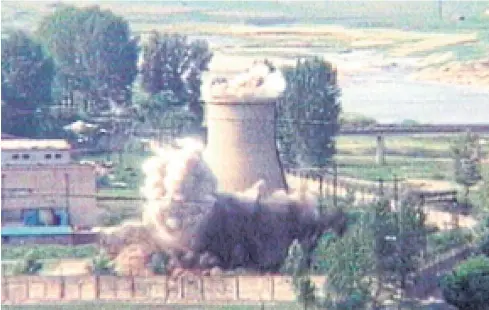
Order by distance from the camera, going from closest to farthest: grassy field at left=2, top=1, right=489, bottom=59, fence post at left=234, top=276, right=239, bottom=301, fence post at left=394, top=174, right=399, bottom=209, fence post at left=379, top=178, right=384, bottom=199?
1. fence post at left=234, top=276, right=239, bottom=301
2. fence post at left=394, top=174, right=399, bottom=209
3. fence post at left=379, top=178, right=384, bottom=199
4. grassy field at left=2, top=1, right=489, bottom=59

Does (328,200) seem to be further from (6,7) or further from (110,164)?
(6,7)

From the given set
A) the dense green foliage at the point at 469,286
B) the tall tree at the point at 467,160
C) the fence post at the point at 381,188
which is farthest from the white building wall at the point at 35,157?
the dense green foliage at the point at 469,286

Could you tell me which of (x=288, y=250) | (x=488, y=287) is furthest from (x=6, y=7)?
(x=488, y=287)

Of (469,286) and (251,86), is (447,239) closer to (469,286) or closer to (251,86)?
(469,286)

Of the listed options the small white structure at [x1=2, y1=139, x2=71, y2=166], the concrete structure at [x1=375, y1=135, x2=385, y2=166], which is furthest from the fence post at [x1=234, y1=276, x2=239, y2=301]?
the concrete structure at [x1=375, y1=135, x2=385, y2=166]

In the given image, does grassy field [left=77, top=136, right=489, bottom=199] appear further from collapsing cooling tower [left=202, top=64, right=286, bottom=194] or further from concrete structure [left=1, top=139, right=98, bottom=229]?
collapsing cooling tower [left=202, top=64, right=286, bottom=194]

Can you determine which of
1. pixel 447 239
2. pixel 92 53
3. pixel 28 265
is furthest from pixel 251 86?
pixel 92 53
